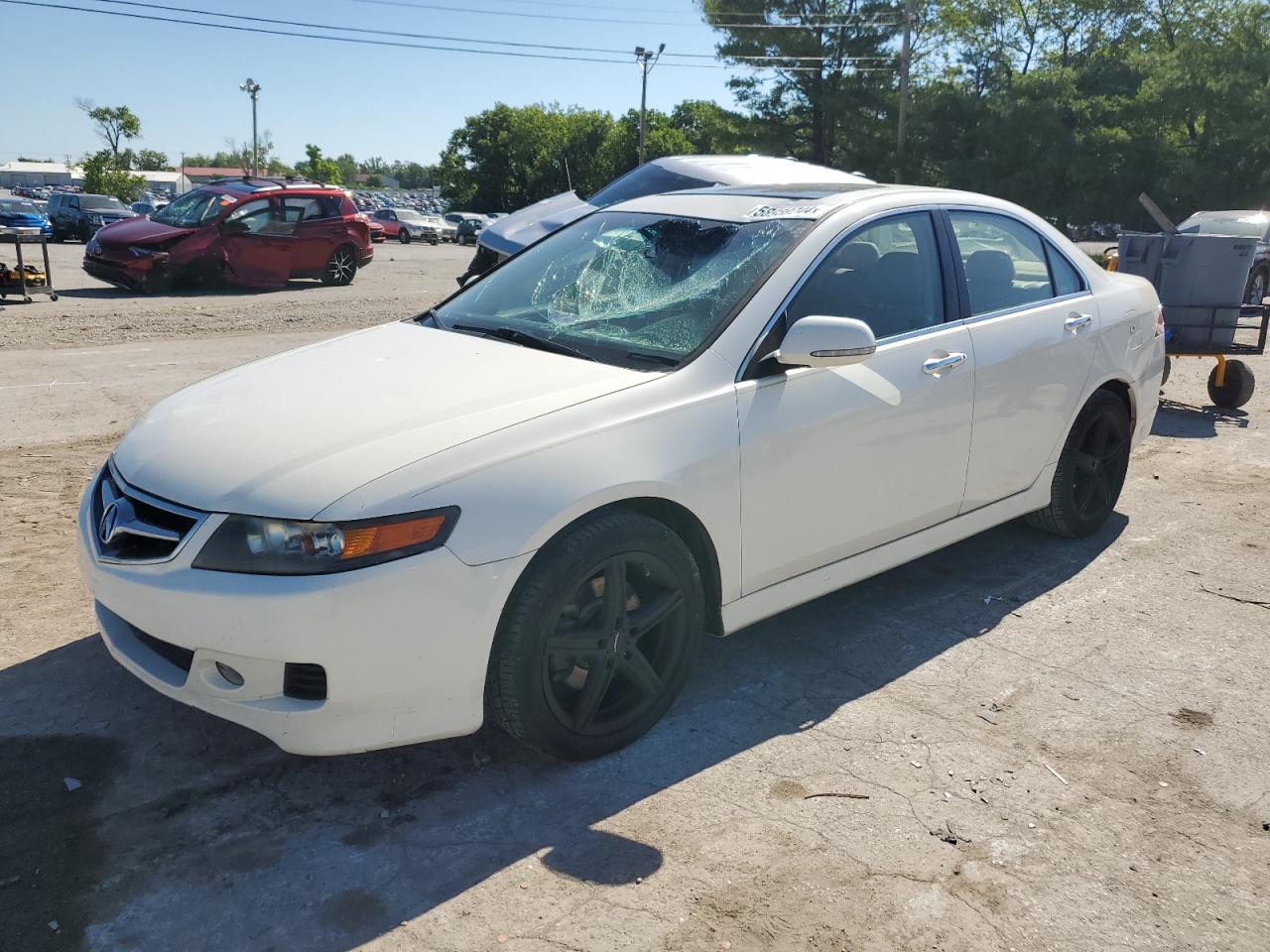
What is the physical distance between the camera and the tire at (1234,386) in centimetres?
841

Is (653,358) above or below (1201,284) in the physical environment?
below

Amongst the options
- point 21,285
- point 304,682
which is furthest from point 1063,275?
point 21,285

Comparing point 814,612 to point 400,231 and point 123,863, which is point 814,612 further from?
point 400,231

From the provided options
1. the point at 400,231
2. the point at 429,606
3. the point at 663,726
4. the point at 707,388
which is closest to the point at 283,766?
the point at 429,606

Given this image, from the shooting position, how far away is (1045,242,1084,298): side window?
4.79 metres

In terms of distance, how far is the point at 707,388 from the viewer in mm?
3307

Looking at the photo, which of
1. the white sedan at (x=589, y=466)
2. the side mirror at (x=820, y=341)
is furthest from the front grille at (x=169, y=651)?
the side mirror at (x=820, y=341)

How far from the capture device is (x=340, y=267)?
18422 millimetres

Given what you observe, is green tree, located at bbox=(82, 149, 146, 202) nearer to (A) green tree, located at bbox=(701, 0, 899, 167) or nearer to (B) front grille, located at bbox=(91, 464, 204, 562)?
(A) green tree, located at bbox=(701, 0, 899, 167)

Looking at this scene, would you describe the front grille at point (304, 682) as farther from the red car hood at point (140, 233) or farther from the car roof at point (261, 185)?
the car roof at point (261, 185)

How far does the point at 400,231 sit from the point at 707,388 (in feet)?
142

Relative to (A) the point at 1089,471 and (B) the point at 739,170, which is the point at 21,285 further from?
(A) the point at 1089,471

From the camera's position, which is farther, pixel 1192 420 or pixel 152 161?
pixel 152 161

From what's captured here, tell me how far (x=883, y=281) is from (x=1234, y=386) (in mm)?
5834
